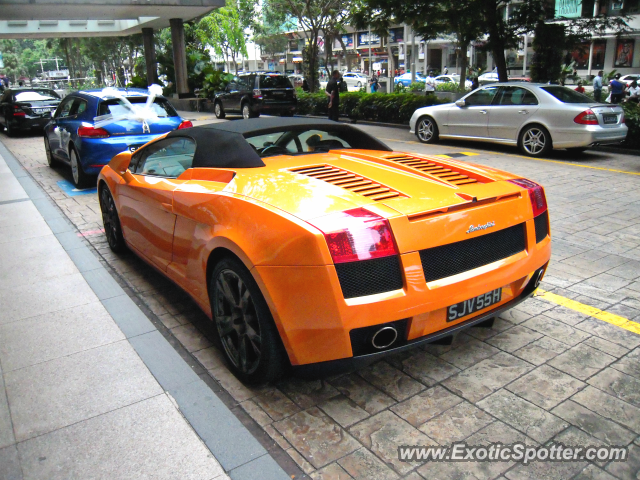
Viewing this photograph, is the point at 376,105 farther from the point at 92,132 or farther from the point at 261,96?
the point at 92,132

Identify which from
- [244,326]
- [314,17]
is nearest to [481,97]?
[244,326]

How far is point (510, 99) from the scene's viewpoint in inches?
461

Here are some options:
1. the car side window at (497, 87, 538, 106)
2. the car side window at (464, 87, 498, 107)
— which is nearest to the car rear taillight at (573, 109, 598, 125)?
the car side window at (497, 87, 538, 106)

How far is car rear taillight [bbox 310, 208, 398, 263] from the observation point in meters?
2.60

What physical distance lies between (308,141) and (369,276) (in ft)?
6.32

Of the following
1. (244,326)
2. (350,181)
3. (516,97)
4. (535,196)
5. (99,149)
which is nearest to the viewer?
(244,326)

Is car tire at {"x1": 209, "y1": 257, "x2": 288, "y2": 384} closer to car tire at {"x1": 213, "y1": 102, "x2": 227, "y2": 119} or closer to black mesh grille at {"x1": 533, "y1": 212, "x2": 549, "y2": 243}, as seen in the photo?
black mesh grille at {"x1": 533, "y1": 212, "x2": 549, "y2": 243}

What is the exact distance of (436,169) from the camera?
367 centimetres

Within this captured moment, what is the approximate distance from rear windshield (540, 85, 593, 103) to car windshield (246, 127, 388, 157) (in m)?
Result: 7.95

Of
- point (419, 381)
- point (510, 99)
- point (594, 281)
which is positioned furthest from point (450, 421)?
point (510, 99)

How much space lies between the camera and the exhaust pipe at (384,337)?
8.79 ft

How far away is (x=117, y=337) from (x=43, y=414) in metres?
0.94

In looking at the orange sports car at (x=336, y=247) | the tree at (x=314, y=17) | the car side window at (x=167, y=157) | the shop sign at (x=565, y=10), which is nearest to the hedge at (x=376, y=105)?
the shop sign at (x=565, y=10)

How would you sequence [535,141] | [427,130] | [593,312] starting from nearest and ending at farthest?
[593,312] < [535,141] < [427,130]
